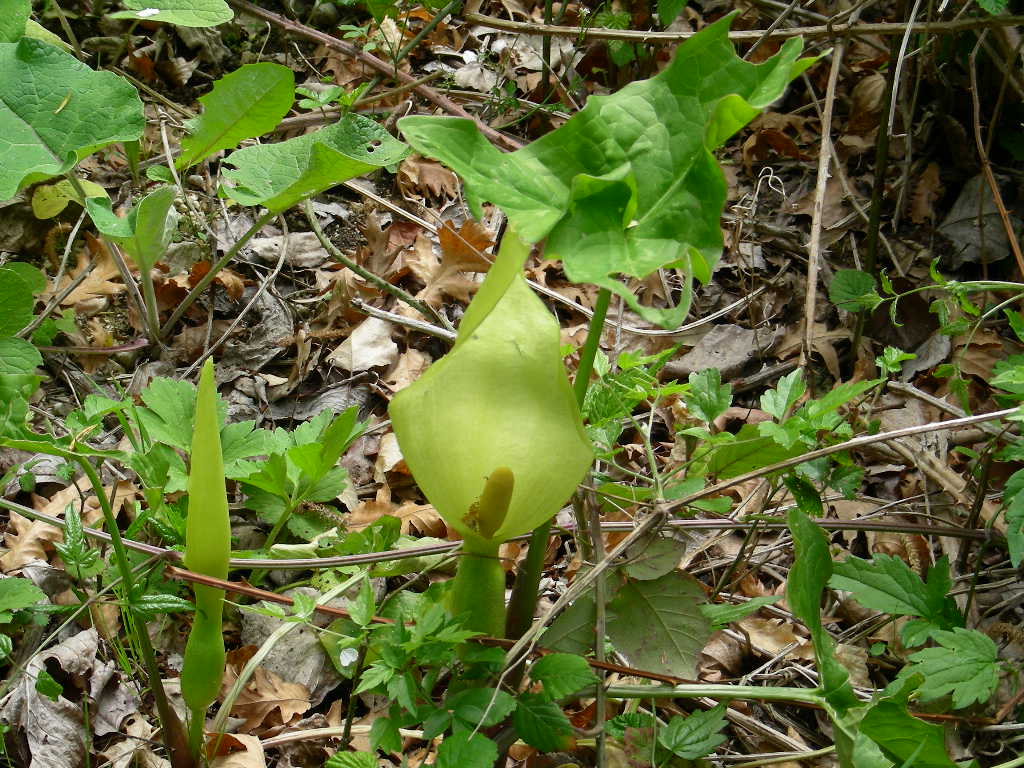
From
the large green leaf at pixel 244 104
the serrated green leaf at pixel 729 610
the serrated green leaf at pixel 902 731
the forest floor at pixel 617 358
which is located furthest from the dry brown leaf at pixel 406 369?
the serrated green leaf at pixel 902 731

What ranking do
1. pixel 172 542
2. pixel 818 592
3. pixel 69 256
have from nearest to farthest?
1. pixel 818 592
2. pixel 172 542
3. pixel 69 256

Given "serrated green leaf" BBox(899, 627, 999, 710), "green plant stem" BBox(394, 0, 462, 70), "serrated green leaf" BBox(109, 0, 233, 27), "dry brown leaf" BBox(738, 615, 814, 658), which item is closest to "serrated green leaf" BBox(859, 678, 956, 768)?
"serrated green leaf" BBox(899, 627, 999, 710)

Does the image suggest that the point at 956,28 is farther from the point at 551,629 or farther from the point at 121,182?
the point at 121,182

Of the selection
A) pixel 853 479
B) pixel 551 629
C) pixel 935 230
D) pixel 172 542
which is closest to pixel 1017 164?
pixel 935 230

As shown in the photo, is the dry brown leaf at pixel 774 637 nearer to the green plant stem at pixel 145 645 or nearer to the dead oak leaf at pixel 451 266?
the green plant stem at pixel 145 645

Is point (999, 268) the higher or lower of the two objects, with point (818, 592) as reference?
lower
